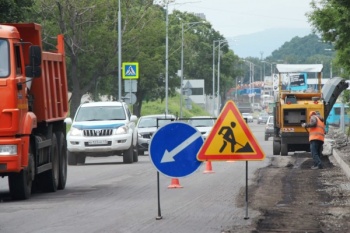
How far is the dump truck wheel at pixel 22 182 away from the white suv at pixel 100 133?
14.1m

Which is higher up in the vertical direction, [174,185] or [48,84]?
[48,84]

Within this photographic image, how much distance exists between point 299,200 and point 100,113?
53.8 feet

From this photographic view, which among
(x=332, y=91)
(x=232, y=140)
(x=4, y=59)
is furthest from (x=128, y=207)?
(x=332, y=91)

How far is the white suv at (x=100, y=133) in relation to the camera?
33.9 meters

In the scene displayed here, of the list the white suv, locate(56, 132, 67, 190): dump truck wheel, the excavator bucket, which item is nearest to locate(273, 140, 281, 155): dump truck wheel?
the excavator bucket

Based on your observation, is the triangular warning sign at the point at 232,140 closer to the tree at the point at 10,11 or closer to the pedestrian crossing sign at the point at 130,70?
the tree at the point at 10,11

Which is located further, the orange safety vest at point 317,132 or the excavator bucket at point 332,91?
the excavator bucket at point 332,91

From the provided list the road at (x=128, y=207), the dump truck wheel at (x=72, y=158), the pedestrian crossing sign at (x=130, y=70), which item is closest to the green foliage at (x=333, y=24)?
the road at (x=128, y=207)

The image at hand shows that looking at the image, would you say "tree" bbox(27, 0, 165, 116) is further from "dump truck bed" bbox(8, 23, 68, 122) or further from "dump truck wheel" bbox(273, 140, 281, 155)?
"dump truck bed" bbox(8, 23, 68, 122)

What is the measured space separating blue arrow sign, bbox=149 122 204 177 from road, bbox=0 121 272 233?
710 mm

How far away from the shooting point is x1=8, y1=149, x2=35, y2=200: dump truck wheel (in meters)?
19.1

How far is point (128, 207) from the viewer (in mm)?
17453

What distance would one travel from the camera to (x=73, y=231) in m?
13.9

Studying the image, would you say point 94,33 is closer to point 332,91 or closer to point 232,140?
point 332,91
